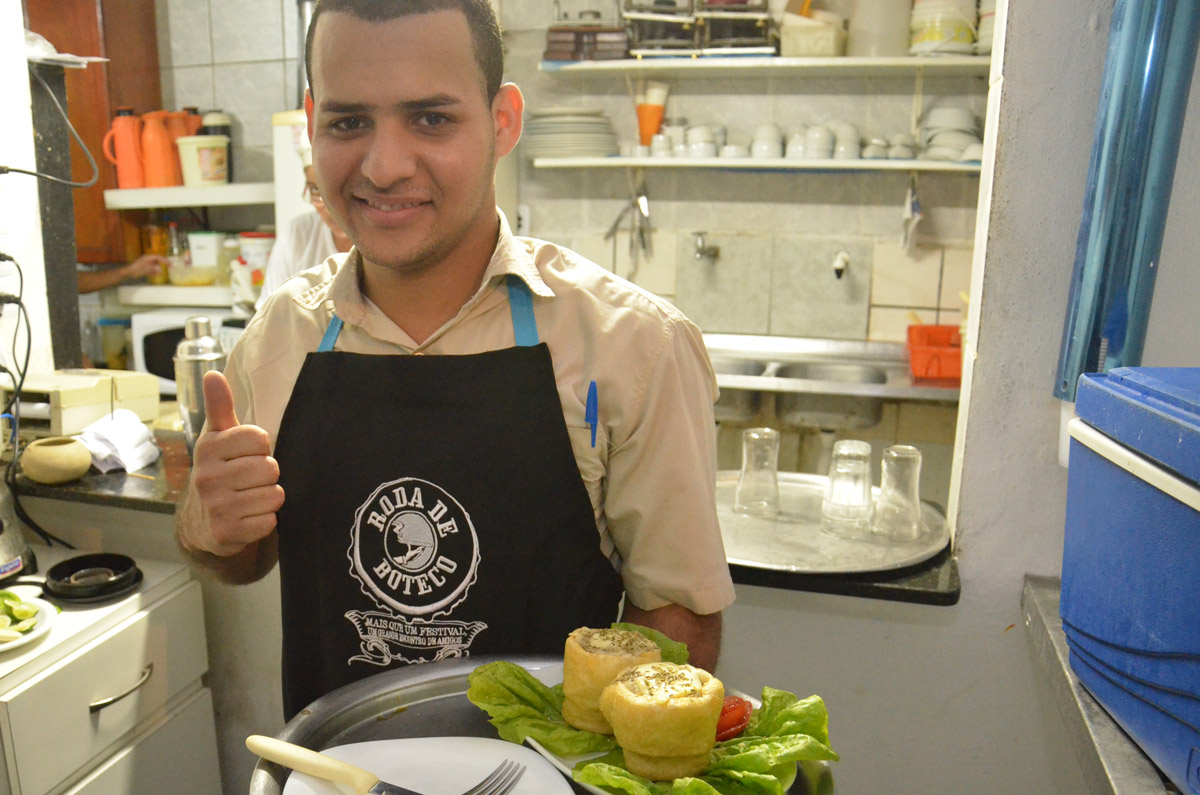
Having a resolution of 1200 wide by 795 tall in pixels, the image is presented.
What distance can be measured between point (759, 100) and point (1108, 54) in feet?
8.83

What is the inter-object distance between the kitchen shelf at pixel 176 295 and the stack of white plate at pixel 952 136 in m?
3.16

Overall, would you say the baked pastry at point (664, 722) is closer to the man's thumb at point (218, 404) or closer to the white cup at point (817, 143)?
the man's thumb at point (218, 404)

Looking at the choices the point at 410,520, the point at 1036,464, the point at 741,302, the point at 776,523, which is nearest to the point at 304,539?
the point at 410,520

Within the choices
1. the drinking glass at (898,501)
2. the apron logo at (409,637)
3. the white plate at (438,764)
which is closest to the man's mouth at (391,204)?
the apron logo at (409,637)

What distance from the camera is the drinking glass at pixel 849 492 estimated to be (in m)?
1.62

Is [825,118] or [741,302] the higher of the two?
[825,118]

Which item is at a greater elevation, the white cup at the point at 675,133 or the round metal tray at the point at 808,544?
the white cup at the point at 675,133

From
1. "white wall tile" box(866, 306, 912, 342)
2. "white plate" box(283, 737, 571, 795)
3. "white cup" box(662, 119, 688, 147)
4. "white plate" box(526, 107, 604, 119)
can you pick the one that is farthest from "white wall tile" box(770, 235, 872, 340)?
"white plate" box(283, 737, 571, 795)

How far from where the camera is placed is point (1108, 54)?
1.23 m

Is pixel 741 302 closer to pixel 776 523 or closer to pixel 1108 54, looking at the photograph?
pixel 776 523

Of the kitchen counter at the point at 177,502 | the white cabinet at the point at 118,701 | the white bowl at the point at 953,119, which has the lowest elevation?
the white cabinet at the point at 118,701

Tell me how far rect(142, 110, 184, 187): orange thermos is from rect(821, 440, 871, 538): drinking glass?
3689mm

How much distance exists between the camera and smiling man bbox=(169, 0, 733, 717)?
3.78ft

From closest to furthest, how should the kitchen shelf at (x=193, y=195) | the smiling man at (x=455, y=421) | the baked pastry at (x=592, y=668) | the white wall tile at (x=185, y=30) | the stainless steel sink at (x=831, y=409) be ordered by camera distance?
1. the baked pastry at (x=592, y=668)
2. the smiling man at (x=455, y=421)
3. the stainless steel sink at (x=831, y=409)
4. the kitchen shelf at (x=193, y=195)
5. the white wall tile at (x=185, y=30)
